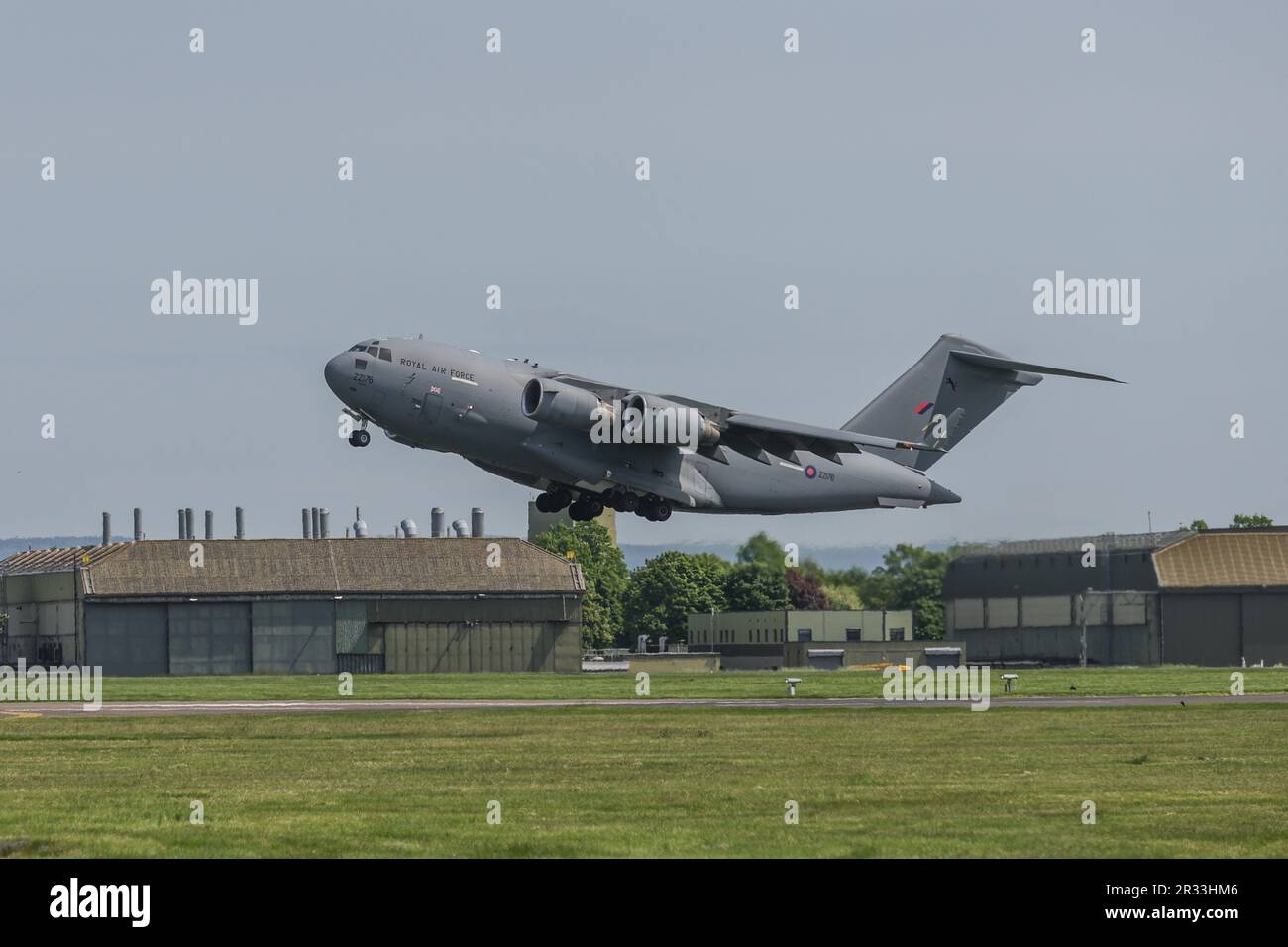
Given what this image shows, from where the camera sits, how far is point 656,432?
4653cm

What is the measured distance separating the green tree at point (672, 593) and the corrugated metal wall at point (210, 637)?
48437 mm

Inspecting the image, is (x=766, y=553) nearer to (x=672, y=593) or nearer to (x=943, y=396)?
(x=672, y=593)

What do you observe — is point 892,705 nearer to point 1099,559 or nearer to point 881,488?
point 881,488

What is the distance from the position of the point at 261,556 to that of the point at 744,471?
5102 centimetres

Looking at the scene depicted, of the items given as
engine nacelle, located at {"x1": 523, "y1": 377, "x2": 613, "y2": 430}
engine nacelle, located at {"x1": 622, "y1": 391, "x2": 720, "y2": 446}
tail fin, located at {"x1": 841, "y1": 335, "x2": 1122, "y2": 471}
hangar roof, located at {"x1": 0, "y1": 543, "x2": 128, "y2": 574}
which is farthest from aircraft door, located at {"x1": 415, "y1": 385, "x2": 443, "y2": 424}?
hangar roof, located at {"x1": 0, "y1": 543, "x2": 128, "y2": 574}

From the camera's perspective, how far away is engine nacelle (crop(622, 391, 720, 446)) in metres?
46.2

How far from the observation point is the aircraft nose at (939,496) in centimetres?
5322

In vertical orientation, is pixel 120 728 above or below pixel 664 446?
below

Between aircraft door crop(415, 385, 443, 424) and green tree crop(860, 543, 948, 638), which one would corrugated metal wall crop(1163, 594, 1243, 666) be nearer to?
green tree crop(860, 543, 948, 638)

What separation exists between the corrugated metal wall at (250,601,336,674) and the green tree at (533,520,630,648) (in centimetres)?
4290

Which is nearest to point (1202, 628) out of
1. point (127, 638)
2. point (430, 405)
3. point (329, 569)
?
point (329, 569)

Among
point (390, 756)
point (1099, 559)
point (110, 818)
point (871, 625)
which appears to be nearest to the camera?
point (110, 818)

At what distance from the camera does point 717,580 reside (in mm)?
140500
